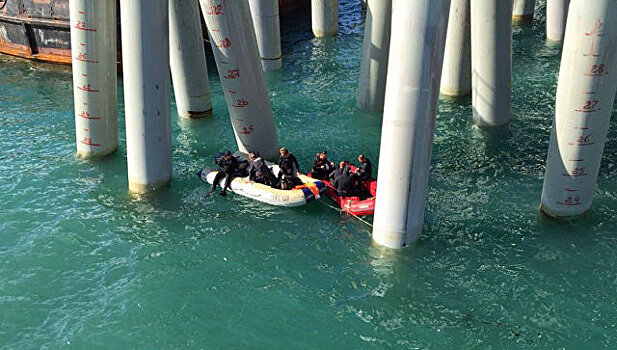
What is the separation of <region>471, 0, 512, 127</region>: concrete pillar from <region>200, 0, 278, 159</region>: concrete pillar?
770cm

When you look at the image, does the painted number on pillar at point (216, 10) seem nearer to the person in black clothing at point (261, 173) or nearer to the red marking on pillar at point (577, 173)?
the person in black clothing at point (261, 173)

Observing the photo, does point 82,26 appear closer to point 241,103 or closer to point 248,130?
point 241,103

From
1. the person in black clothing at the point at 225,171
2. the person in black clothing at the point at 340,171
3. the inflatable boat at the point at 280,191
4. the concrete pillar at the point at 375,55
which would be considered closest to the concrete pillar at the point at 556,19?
the concrete pillar at the point at 375,55

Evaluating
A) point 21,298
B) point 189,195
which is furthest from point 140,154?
point 21,298

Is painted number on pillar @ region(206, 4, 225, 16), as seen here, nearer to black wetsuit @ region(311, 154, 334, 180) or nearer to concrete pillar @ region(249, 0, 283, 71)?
black wetsuit @ region(311, 154, 334, 180)

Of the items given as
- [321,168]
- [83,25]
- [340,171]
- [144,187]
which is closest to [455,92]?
[321,168]

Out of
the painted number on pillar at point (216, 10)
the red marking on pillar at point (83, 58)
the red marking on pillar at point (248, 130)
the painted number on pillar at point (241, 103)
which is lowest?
the red marking on pillar at point (248, 130)

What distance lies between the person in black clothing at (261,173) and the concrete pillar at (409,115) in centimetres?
447

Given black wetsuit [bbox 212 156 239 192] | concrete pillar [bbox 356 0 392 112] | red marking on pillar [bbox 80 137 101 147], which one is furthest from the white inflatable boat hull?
concrete pillar [bbox 356 0 392 112]

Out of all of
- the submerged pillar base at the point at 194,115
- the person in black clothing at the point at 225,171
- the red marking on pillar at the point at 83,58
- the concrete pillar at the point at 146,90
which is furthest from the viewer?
the submerged pillar base at the point at 194,115

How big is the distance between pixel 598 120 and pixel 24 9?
26.9 metres

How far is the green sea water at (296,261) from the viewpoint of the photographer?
50.3 feet

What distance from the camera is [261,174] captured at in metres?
21.0

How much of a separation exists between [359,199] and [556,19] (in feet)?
69.2
